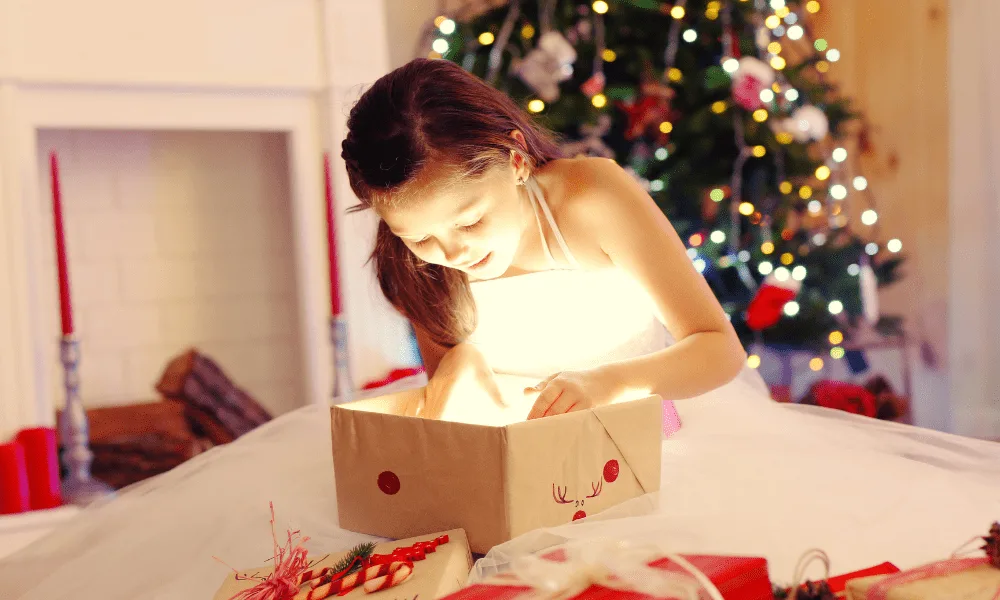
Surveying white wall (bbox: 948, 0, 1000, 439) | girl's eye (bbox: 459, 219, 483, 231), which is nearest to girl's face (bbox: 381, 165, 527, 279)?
girl's eye (bbox: 459, 219, 483, 231)

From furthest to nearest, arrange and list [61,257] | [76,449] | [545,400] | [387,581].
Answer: [76,449] → [61,257] → [545,400] → [387,581]

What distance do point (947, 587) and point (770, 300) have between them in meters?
1.67

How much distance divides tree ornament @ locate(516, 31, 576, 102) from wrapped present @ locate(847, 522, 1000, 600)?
180cm

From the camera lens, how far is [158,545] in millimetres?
1068

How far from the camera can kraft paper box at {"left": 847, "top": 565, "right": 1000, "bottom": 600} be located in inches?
23.4

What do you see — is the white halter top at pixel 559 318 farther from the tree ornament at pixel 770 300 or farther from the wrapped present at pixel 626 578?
the tree ornament at pixel 770 300

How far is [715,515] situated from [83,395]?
203 centimetres

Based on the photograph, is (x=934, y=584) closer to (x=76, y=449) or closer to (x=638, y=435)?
(x=638, y=435)

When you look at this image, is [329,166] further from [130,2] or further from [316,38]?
[130,2]

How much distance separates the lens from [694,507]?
0.92 meters

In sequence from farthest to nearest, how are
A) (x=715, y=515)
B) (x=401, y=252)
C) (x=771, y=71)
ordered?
(x=771, y=71) → (x=401, y=252) → (x=715, y=515)

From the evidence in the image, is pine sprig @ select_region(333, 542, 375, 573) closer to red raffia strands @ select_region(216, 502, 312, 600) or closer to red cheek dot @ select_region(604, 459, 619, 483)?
red raffia strands @ select_region(216, 502, 312, 600)

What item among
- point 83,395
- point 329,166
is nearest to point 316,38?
point 329,166

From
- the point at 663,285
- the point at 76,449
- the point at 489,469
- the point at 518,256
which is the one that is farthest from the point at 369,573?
the point at 76,449
